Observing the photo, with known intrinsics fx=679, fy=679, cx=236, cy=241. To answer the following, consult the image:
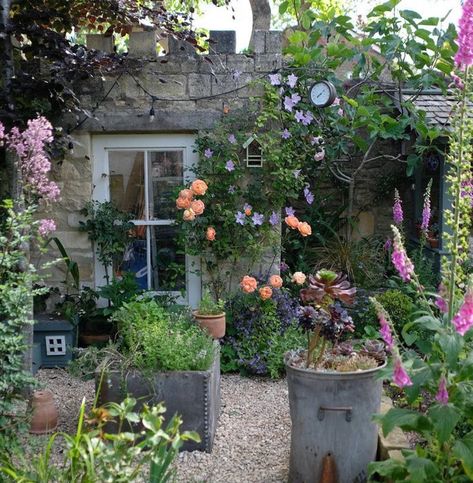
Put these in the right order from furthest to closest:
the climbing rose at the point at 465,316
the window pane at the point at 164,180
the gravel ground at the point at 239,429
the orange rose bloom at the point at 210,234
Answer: the window pane at the point at 164,180
the orange rose bloom at the point at 210,234
the gravel ground at the point at 239,429
the climbing rose at the point at 465,316

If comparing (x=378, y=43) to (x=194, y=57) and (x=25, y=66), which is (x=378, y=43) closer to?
(x=194, y=57)

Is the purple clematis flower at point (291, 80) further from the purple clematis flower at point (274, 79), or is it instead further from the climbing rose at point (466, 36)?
the climbing rose at point (466, 36)

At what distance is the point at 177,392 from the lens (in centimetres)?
416

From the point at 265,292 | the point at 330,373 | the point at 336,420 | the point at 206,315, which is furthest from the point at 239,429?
the point at 265,292

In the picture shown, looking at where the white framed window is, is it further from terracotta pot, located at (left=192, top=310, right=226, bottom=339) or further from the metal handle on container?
the metal handle on container

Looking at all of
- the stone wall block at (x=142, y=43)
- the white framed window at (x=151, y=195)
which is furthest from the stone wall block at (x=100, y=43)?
the white framed window at (x=151, y=195)

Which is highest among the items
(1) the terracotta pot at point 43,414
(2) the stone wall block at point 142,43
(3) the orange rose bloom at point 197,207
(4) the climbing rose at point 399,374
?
(2) the stone wall block at point 142,43

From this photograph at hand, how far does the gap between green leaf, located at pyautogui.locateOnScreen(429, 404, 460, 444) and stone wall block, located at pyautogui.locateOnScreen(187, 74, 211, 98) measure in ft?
12.6

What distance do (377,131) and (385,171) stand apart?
2032 millimetres

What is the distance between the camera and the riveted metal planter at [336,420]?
11.6 feet

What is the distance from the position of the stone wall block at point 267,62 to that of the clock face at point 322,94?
37cm

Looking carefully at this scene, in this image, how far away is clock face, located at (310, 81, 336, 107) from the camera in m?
5.86

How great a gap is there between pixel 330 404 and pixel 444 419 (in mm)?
808

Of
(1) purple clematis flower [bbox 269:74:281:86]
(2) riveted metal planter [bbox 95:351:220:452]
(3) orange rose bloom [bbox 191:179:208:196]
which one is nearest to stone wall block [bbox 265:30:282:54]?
(1) purple clematis flower [bbox 269:74:281:86]
